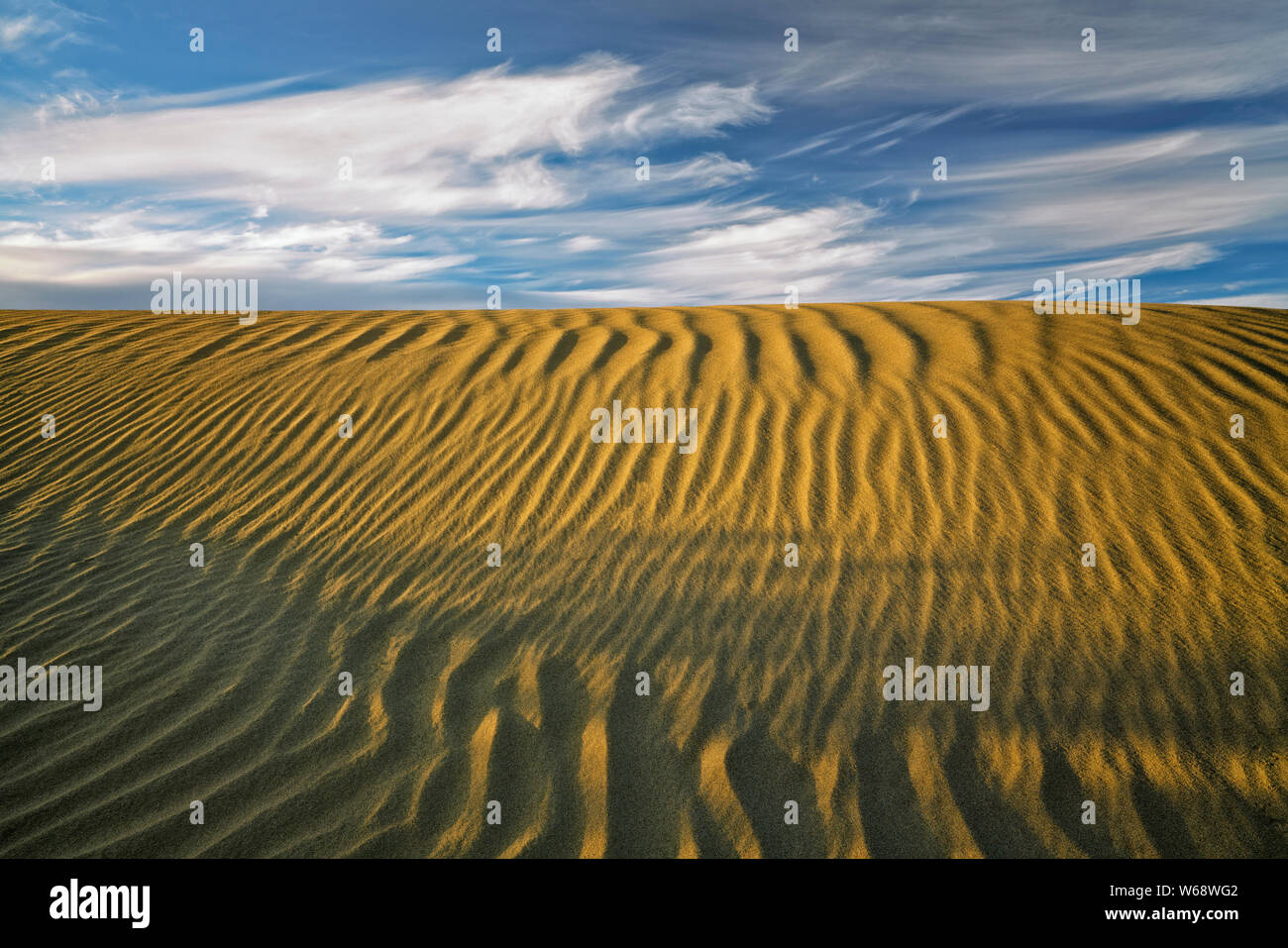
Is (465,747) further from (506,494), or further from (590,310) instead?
(590,310)

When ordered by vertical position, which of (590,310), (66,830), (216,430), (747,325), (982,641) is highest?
(590,310)

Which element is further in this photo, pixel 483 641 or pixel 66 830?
pixel 483 641

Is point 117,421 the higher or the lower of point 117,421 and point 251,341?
the lower

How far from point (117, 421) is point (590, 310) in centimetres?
591

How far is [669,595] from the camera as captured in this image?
489 centimetres

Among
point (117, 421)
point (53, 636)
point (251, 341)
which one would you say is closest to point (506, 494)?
point (53, 636)

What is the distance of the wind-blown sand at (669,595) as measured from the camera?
3.42 m

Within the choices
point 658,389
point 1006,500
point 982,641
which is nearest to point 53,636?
point 658,389

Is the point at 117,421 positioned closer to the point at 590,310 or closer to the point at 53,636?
the point at 53,636

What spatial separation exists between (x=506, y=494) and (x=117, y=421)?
15.7 feet

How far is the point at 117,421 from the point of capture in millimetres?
7723

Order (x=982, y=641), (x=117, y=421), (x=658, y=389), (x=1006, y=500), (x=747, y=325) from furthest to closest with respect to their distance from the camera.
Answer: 1. (x=747, y=325)
2. (x=117, y=421)
3. (x=658, y=389)
4. (x=1006, y=500)
5. (x=982, y=641)

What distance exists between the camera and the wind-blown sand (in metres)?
3.42
